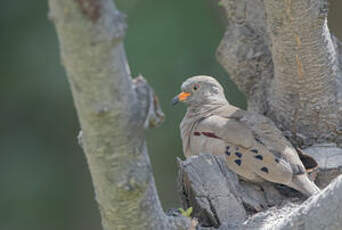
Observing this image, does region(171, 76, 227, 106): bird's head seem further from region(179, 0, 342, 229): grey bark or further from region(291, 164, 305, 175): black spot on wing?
region(291, 164, 305, 175): black spot on wing

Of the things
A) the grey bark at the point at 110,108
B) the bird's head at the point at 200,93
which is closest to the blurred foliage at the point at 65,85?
the bird's head at the point at 200,93

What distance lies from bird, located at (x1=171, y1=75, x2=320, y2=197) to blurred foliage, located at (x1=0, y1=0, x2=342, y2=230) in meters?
2.43

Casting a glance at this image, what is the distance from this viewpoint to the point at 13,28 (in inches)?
301

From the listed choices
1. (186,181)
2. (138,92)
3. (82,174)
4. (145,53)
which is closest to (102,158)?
(138,92)

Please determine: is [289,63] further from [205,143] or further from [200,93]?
[200,93]

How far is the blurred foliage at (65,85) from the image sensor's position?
24.5 ft

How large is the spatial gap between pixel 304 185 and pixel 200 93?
151 cm

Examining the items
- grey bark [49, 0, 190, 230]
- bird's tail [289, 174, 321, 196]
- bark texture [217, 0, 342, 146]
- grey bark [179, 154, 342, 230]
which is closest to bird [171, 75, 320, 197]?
bird's tail [289, 174, 321, 196]

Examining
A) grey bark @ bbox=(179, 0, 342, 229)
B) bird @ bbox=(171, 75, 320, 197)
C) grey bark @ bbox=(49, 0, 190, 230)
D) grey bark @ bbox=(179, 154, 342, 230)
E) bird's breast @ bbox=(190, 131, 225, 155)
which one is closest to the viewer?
grey bark @ bbox=(49, 0, 190, 230)

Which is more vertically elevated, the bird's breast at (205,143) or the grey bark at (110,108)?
the grey bark at (110,108)

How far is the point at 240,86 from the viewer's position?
513 centimetres

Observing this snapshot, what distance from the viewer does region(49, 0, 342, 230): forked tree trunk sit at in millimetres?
2572

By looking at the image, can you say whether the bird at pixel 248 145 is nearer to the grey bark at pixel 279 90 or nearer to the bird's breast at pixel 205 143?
the bird's breast at pixel 205 143

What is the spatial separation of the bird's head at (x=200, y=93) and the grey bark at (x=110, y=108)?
7.86 feet
